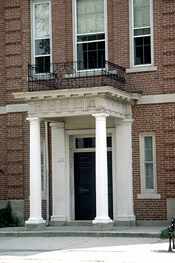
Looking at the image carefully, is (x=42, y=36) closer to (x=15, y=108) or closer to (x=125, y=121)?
(x=15, y=108)

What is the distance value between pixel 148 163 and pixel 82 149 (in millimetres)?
2349

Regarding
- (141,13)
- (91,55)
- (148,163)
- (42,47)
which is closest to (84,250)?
(148,163)

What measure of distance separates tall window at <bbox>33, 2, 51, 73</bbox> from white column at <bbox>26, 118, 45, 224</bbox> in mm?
2627

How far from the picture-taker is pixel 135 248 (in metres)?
15.0

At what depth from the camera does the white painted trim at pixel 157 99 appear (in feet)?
64.3

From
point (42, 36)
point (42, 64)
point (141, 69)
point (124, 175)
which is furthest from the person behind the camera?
point (42, 36)

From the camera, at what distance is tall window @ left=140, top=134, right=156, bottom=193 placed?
783 inches

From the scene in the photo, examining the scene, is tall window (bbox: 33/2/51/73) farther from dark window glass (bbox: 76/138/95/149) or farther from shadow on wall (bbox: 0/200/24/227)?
shadow on wall (bbox: 0/200/24/227)

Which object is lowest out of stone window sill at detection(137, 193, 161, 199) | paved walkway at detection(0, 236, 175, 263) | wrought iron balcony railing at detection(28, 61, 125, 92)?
paved walkway at detection(0, 236, 175, 263)

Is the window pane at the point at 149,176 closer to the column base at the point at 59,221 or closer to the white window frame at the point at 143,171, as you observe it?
the white window frame at the point at 143,171

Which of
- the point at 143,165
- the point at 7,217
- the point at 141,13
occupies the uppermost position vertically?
the point at 141,13

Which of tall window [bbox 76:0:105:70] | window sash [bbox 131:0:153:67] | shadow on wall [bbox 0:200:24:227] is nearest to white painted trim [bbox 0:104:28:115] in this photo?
tall window [bbox 76:0:105:70]

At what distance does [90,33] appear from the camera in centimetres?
2081

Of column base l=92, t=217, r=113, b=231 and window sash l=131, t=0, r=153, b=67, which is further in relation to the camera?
window sash l=131, t=0, r=153, b=67
